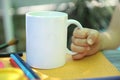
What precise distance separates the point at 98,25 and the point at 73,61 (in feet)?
4.54

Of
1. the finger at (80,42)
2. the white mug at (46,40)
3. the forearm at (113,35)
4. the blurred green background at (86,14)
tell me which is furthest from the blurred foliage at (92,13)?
the white mug at (46,40)

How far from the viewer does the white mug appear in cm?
53

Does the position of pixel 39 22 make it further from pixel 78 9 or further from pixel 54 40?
pixel 78 9

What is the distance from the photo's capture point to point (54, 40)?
0.54 metres

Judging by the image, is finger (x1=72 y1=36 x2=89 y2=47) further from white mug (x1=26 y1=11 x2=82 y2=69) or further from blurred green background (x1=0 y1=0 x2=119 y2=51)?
blurred green background (x1=0 y1=0 x2=119 y2=51)

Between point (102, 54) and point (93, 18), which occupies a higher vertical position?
point (102, 54)

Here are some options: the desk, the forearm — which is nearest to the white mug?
the desk

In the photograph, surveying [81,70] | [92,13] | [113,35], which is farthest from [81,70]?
[92,13]

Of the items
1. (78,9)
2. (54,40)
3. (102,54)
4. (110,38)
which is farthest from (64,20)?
(78,9)

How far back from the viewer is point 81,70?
0.56 m

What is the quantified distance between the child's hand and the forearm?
0.28ft

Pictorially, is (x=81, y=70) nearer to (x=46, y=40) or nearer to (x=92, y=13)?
(x=46, y=40)

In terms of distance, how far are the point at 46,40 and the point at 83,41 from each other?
14cm

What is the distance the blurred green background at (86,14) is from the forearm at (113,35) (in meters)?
0.89
